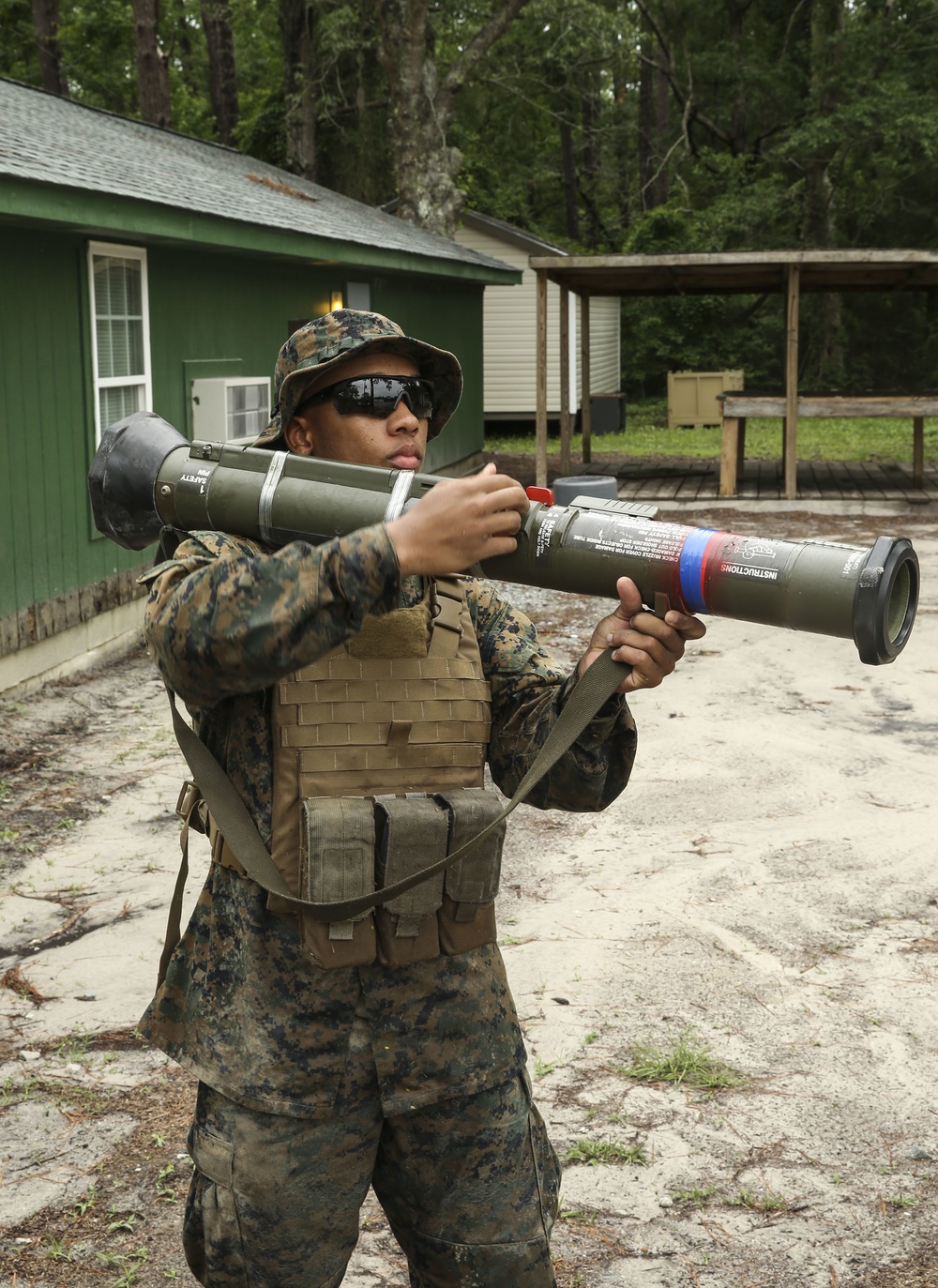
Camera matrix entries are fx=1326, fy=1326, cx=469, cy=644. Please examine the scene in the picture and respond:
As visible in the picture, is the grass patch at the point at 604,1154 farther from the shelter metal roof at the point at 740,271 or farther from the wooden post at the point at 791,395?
the wooden post at the point at 791,395

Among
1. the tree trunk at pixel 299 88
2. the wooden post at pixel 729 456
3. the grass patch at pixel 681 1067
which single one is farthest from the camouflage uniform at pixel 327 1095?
the tree trunk at pixel 299 88

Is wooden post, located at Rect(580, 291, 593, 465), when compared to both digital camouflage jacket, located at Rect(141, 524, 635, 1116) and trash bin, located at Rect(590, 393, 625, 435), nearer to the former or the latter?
trash bin, located at Rect(590, 393, 625, 435)

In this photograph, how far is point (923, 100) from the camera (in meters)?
27.8

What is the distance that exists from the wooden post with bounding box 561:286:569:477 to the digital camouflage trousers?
13176mm

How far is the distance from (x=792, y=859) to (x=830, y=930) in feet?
2.00

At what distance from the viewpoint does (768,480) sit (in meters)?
16.8

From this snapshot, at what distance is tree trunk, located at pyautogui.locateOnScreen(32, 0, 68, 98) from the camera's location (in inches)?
990

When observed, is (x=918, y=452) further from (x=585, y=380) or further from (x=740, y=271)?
(x=585, y=380)

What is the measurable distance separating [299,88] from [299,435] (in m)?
25.6

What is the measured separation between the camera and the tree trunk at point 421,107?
19.3 meters

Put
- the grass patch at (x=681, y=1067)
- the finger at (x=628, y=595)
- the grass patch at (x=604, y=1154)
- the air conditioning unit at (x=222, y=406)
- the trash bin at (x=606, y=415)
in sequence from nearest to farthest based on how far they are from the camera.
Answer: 1. the finger at (x=628, y=595)
2. the grass patch at (x=604, y=1154)
3. the grass patch at (x=681, y=1067)
4. the air conditioning unit at (x=222, y=406)
5. the trash bin at (x=606, y=415)

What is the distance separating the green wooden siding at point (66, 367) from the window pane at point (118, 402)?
0.17 metres

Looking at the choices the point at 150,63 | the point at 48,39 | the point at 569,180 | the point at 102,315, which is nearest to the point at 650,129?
the point at 569,180

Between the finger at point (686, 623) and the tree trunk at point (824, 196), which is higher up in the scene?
the tree trunk at point (824, 196)
